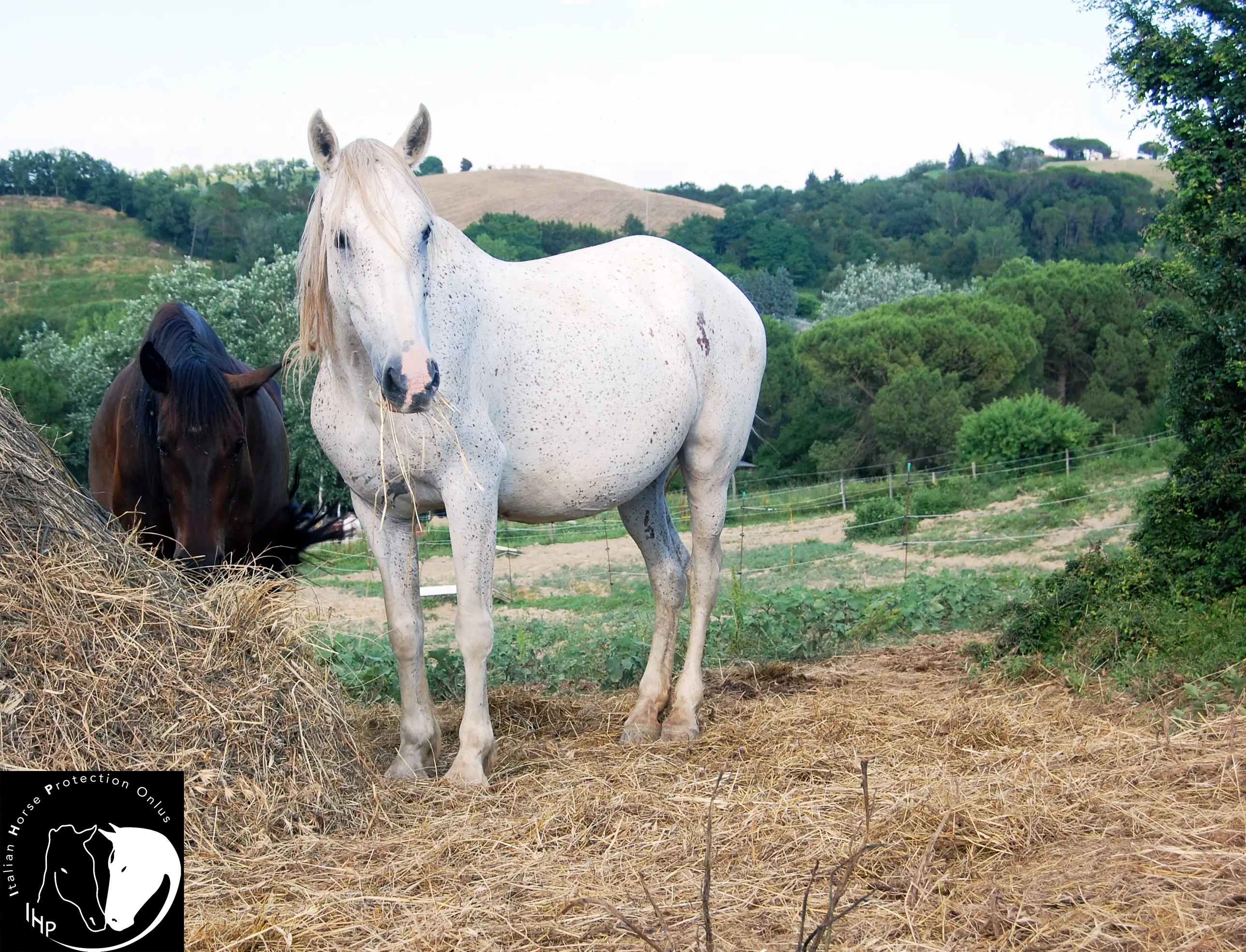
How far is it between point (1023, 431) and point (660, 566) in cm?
2482

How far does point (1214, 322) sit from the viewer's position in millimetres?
5363

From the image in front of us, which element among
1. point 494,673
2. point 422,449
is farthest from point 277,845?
point 494,673

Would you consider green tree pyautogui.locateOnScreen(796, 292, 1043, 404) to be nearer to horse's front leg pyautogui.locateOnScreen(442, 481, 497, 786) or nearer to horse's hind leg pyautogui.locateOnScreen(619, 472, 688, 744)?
horse's hind leg pyautogui.locateOnScreen(619, 472, 688, 744)

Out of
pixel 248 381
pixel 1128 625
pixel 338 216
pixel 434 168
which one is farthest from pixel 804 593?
pixel 434 168

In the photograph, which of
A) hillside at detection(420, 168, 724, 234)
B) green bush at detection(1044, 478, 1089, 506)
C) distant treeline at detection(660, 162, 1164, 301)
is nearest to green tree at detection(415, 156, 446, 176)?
hillside at detection(420, 168, 724, 234)

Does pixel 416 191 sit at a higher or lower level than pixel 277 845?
higher

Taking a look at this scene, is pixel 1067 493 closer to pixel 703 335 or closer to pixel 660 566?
pixel 660 566

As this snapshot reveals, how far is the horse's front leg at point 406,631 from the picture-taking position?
4.19 m

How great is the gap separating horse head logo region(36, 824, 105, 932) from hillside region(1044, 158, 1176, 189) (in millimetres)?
83160

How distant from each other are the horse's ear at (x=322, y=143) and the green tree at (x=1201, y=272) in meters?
4.27

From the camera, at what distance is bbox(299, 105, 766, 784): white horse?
3635mm

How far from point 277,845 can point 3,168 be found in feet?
272

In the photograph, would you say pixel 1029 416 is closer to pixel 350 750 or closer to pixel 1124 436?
pixel 1124 436

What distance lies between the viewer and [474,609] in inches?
161
